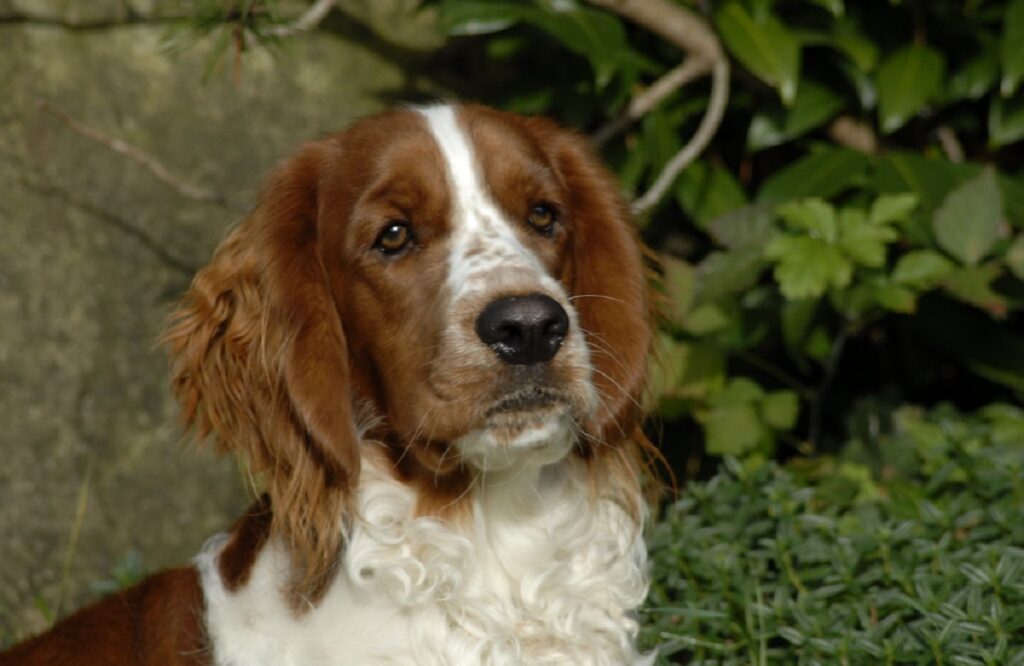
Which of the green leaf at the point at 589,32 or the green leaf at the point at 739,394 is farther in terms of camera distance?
the green leaf at the point at 739,394

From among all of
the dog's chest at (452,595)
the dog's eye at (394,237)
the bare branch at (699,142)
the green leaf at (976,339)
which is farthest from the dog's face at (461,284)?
Answer: the green leaf at (976,339)

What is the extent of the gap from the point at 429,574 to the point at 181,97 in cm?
273

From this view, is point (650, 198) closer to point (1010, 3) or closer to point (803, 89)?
point (803, 89)

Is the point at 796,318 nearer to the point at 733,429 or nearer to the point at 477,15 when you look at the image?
the point at 733,429

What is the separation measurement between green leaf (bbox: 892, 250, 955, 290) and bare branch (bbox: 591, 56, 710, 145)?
1088mm

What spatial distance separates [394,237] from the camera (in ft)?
11.1

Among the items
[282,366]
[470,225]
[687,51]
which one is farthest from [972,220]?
[282,366]

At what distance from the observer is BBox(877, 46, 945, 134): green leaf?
17.1 feet

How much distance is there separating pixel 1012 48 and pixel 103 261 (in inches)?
131

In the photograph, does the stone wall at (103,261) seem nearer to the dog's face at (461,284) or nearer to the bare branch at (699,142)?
the bare branch at (699,142)

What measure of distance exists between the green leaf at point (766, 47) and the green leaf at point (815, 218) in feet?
1.63

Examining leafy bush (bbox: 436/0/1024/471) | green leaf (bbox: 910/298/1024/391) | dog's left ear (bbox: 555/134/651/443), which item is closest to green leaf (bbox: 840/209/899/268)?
leafy bush (bbox: 436/0/1024/471)

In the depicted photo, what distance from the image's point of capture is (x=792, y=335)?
16.4ft

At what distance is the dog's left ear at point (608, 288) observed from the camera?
3.61 m
